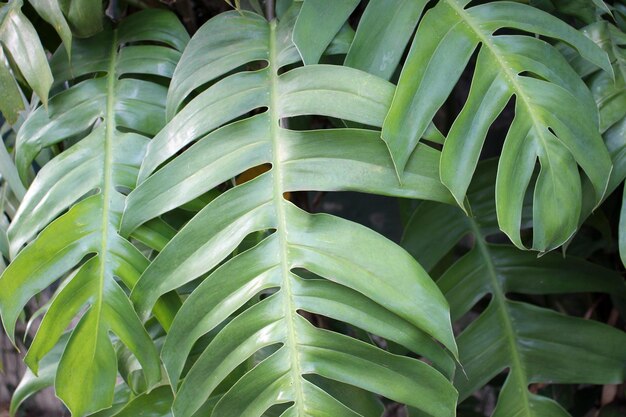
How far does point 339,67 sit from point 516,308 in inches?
14.7

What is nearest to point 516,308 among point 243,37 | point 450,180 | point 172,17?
point 450,180

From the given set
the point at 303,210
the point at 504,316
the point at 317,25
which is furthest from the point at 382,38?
the point at 504,316

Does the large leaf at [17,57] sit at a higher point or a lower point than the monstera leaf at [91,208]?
higher

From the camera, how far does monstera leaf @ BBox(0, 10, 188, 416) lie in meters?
0.64

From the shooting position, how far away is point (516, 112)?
1.88ft

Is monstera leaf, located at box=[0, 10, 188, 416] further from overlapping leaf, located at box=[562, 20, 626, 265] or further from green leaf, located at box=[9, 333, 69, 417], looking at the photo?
overlapping leaf, located at box=[562, 20, 626, 265]

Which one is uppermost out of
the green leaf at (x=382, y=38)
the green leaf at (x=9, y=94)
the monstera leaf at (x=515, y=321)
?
the green leaf at (x=9, y=94)

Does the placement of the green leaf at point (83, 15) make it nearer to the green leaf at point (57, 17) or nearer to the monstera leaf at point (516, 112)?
the green leaf at point (57, 17)

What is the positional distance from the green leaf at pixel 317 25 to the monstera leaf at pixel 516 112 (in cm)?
10

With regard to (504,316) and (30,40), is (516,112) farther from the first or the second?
(30,40)

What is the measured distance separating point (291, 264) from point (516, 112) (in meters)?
0.26

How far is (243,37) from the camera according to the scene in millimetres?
737

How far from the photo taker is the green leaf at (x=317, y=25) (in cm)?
64

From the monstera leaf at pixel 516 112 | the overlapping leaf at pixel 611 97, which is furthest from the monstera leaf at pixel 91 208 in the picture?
the overlapping leaf at pixel 611 97
